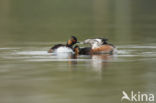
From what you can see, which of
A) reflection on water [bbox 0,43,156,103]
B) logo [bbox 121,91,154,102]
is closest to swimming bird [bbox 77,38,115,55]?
reflection on water [bbox 0,43,156,103]

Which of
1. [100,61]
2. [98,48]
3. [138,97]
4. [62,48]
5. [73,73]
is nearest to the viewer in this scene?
[138,97]

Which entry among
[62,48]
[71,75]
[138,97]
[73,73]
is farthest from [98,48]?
[138,97]

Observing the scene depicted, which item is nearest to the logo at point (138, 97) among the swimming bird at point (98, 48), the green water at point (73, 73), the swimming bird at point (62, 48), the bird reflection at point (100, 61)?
the green water at point (73, 73)

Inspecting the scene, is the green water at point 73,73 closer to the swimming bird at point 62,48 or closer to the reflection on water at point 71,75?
the reflection on water at point 71,75

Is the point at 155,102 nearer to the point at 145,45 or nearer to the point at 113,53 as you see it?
the point at 113,53

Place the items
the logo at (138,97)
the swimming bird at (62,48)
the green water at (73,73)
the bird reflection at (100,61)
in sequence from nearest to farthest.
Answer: the logo at (138,97)
the green water at (73,73)
the bird reflection at (100,61)
the swimming bird at (62,48)

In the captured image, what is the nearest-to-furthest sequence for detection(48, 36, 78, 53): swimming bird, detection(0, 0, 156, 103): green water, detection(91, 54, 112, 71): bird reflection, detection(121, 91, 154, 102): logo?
detection(121, 91, 154, 102): logo
detection(0, 0, 156, 103): green water
detection(91, 54, 112, 71): bird reflection
detection(48, 36, 78, 53): swimming bird

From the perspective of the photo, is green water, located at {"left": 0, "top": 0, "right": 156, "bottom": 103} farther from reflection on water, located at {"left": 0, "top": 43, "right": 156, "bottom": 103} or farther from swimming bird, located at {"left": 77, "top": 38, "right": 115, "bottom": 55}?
swimming bird, located at {"left": 77, "top": 38, "right": 115, "bottom": 55}

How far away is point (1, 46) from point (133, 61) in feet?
19.1

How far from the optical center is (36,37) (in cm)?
2517

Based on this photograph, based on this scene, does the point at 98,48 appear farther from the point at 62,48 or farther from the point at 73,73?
the point at 73,73

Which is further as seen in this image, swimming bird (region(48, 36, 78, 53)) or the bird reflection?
swimming bird (region(48, 36, 78, 53))

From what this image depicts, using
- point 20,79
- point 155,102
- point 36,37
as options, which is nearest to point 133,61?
point 20,79

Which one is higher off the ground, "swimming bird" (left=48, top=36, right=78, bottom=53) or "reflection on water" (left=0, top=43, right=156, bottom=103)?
"swimming bird" (left=48, top=36, right=78, bottom=53)
